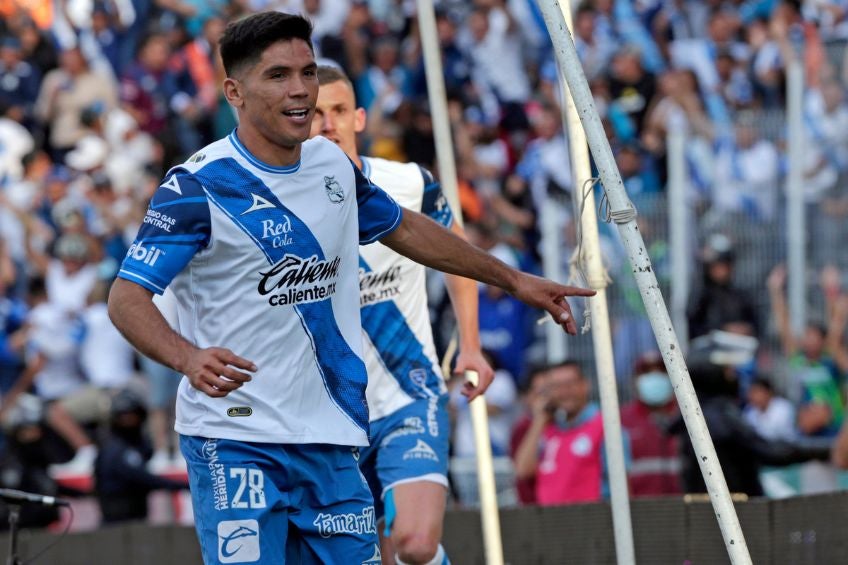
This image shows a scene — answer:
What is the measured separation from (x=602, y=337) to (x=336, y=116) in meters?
1.61

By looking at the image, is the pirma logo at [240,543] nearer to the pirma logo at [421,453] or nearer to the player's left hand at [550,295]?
the player's left hand at [550,295]

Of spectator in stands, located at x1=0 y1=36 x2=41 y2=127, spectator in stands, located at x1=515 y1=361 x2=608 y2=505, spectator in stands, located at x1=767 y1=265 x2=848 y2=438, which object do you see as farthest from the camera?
spectator in stands, located at x1=0 y1=36 x2=41 y2=127

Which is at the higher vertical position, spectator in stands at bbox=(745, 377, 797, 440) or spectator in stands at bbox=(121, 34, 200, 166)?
spectator in stands at bbox=(121, 34, 200, 166)

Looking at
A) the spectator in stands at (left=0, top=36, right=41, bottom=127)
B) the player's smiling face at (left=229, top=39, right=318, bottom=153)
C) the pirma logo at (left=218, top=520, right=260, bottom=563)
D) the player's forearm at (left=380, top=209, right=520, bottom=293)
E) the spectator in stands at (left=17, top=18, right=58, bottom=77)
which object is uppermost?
the spectator in stands at (left=17, top=18, right=58, bottom=77)

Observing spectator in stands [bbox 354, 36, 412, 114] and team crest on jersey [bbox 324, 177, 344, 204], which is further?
spectator in stands [bbox 354, 36, 412, 114]

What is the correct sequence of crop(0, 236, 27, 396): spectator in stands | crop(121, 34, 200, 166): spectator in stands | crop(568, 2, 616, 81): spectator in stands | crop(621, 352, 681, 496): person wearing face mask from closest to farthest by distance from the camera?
crop(621, 352, 681, 496): person wearing face mask
crop(0, 236, 27, 396): spectator in stands
crop(568, 2, 616, 81): spectator in stands
crop(121, 34, 200, 166): spectator in stands

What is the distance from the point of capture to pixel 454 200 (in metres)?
8.67

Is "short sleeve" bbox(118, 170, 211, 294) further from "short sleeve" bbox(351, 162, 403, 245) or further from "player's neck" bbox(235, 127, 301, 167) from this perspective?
"short sleeve" bbox(351, 162, 403, 245)

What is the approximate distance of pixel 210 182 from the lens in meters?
5.43

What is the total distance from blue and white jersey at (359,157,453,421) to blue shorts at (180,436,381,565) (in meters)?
1.69

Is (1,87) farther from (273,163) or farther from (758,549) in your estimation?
(273,163)

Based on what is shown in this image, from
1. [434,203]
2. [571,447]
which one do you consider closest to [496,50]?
[571,447]

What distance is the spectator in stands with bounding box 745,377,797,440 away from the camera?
40.1ft

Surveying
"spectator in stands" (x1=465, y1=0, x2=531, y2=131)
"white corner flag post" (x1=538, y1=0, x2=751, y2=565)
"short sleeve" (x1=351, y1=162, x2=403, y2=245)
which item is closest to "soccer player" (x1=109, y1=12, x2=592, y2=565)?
"short sleeve" (x1=351, y1=162, x2=403, y2=245)
